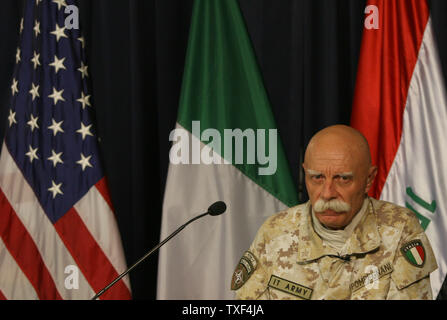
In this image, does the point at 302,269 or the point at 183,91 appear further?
the point at 183,91

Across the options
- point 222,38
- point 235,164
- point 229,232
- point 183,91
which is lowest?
point 229,232

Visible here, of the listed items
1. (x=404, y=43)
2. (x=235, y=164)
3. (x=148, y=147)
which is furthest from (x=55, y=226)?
(x=404, y=43)

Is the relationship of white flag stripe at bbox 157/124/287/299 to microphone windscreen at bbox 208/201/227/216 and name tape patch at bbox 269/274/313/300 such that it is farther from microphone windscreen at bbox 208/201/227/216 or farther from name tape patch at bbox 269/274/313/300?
microphone windscreen at bbox 208/201/227/216

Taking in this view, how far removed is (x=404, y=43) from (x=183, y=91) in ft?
3.74

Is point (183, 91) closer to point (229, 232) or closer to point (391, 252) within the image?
point (229, 232)

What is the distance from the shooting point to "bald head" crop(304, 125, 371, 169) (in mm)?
2336

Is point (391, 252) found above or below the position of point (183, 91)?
below

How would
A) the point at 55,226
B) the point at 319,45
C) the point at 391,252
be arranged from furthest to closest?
the point at 319,45 → the point at 55,226 → the point at 391,252

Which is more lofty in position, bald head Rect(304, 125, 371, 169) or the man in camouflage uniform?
bald head Rect(304, 125, 371, 169)

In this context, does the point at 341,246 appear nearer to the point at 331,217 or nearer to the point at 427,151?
the point at 331,217

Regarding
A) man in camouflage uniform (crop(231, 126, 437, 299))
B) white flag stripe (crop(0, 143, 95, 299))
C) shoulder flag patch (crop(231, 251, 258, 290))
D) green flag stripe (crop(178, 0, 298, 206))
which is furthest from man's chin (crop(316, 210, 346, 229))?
white flag stripe (crop(0, 143, 95, 299))

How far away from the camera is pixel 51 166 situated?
3.25 metres

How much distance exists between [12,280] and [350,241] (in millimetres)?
1748

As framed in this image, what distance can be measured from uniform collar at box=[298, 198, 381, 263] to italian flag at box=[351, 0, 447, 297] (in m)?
0.83
